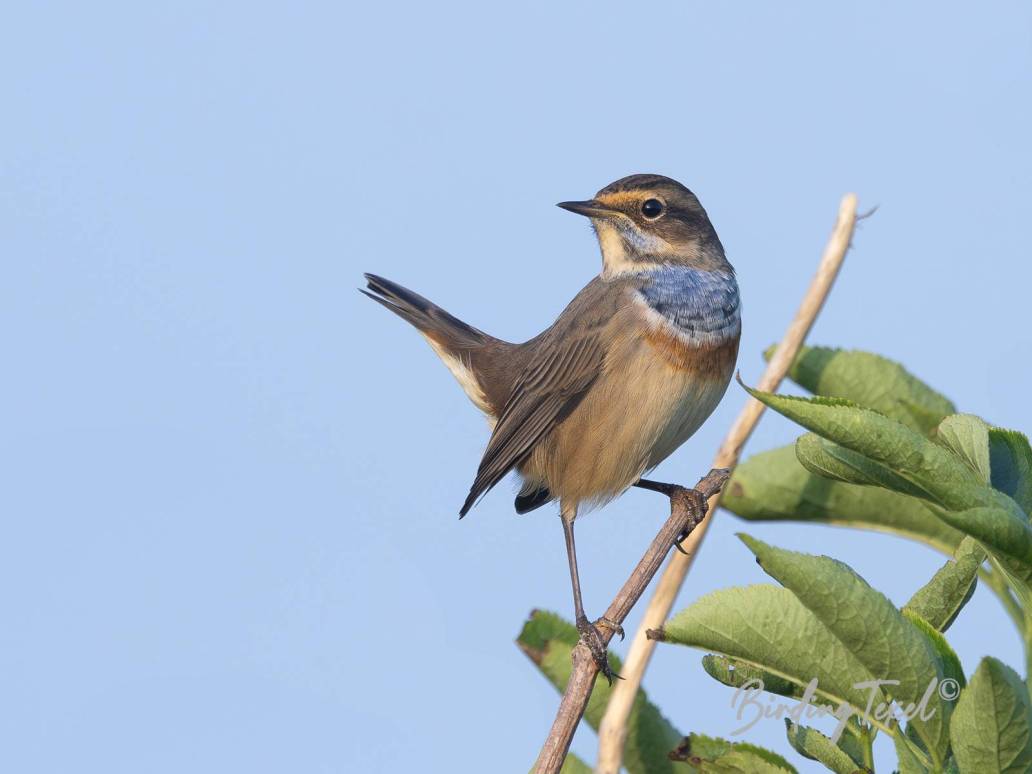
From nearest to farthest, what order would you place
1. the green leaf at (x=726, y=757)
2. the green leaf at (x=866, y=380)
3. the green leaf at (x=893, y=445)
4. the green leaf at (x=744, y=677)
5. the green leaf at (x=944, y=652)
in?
the green leaf at (x=893, y=445), the green leaf at (x=944, y=652), the green leaf at (x=726, y=757), the green leaf at (x=744, y=677), the green leaf at (x=866, y=380)

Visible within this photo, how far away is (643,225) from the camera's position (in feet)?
24.8

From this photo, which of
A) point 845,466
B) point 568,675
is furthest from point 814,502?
point 845,466

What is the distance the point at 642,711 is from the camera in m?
3.52

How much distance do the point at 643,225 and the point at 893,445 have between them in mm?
5071

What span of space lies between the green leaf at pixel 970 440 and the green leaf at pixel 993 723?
1.71 feet

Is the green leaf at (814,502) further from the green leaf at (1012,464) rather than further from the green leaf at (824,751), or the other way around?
the green leaf at (824,751)

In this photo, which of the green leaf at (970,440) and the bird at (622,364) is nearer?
the green leaf at (970,440)

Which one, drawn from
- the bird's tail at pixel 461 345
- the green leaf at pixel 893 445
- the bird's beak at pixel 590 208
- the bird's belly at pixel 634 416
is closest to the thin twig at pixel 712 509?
the green leaf at pixel 893 445

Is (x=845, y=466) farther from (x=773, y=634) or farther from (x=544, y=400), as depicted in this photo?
(x=544, y=400)

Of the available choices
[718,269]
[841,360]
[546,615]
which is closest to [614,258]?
[718,269]

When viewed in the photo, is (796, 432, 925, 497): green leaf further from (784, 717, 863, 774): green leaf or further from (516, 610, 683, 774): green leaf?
(516, 610, 683, 774): green leaf

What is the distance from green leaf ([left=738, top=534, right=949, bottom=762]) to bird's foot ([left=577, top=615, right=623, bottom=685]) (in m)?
0.64

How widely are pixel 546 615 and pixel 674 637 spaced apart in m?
0.89

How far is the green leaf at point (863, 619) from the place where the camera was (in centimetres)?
262
